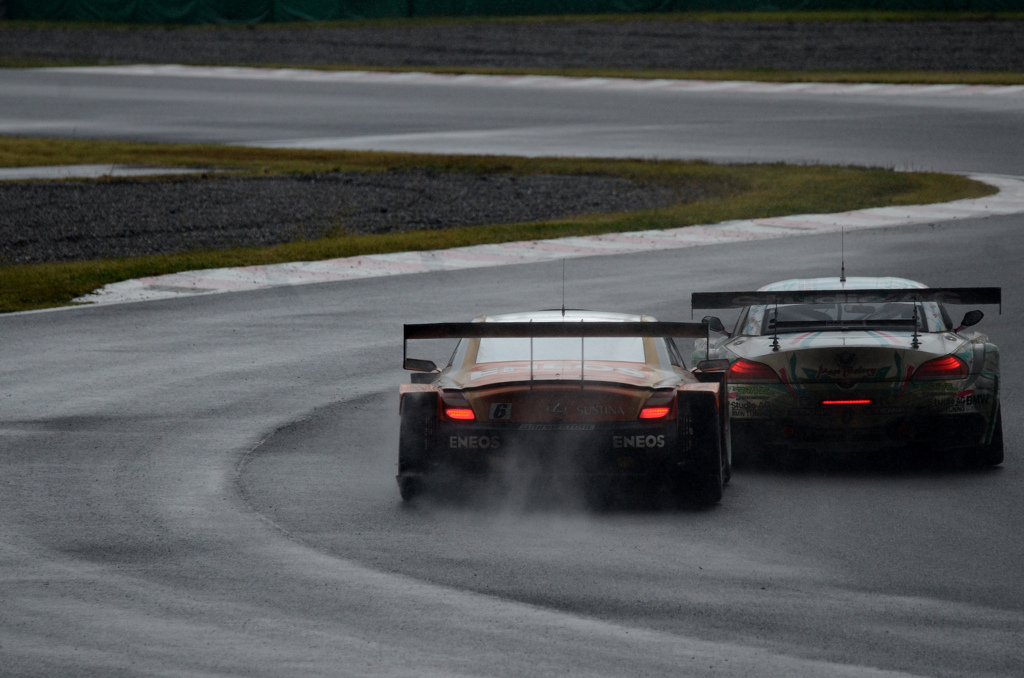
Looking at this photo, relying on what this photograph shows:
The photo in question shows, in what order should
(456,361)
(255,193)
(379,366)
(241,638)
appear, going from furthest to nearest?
(255,193) < (379,366) < (456,361) < (241,638)

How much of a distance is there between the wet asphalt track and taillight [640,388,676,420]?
58 cm

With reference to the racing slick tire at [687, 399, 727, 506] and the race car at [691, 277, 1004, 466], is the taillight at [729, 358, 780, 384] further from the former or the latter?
the racing slick tire at [687, 399, 727, 506]

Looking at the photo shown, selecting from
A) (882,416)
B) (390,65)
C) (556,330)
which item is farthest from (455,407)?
(390,65)

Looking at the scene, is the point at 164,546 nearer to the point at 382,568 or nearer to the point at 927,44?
the point at 382,568

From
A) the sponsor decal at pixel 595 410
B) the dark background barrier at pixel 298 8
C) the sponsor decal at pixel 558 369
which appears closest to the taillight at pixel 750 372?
the sponsor decal at pixel 558 369

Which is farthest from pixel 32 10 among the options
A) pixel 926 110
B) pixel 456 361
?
pixel 456 361

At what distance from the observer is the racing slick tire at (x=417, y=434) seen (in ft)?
29.8

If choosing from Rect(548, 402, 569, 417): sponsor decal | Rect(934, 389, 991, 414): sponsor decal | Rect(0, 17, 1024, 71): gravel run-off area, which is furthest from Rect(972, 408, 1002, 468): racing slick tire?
Rect(0, 17, 1024, 71): gravel run-off area

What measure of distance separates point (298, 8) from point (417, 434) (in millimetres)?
62928

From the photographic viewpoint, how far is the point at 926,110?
1570 inches

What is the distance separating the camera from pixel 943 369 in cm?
1011

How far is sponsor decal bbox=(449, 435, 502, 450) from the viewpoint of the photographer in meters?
8.91

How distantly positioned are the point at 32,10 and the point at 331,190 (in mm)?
50741

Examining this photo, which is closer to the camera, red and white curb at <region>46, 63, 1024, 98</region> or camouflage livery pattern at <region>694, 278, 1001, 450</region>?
camouflage livery pattern at <region>694, 278, 1001, 450</region>
